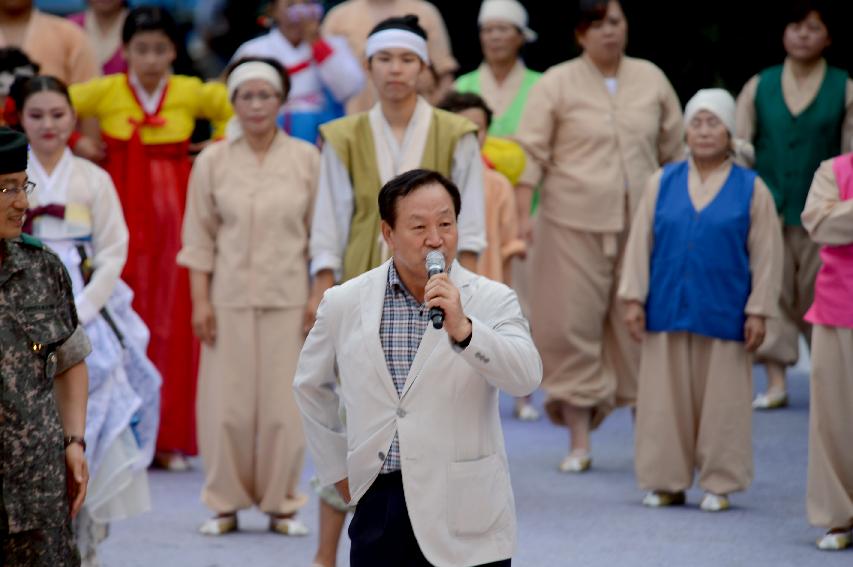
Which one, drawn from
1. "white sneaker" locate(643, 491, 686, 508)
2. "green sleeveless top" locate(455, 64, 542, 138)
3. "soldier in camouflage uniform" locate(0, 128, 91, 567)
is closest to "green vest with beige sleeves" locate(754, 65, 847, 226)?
"green sleeveless top" locate(455, 64, 542, 138)

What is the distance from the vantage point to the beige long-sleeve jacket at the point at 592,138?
7.23 metres

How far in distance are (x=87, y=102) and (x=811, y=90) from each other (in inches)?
135

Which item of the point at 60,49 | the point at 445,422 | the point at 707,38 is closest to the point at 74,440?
the point at 445,422

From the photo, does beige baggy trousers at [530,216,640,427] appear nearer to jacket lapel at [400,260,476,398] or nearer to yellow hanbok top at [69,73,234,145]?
yellow hanbok top at [69,73,234,145]

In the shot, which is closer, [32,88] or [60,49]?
[32,88]

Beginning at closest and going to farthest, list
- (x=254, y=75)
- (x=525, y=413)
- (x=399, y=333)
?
(x=399, y=333), (x=254, y=75), (x=525, y=413)

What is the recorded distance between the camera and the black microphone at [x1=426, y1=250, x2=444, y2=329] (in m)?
3.47

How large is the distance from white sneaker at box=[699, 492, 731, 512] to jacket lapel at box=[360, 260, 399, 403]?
9.20ft

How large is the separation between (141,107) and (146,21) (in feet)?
1.33

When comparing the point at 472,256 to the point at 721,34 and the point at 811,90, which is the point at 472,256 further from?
the point at 721,34

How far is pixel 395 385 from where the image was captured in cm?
381

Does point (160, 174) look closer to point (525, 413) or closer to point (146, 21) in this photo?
point (146, 21)

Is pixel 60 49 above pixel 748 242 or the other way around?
above

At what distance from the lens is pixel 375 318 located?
388 cm
